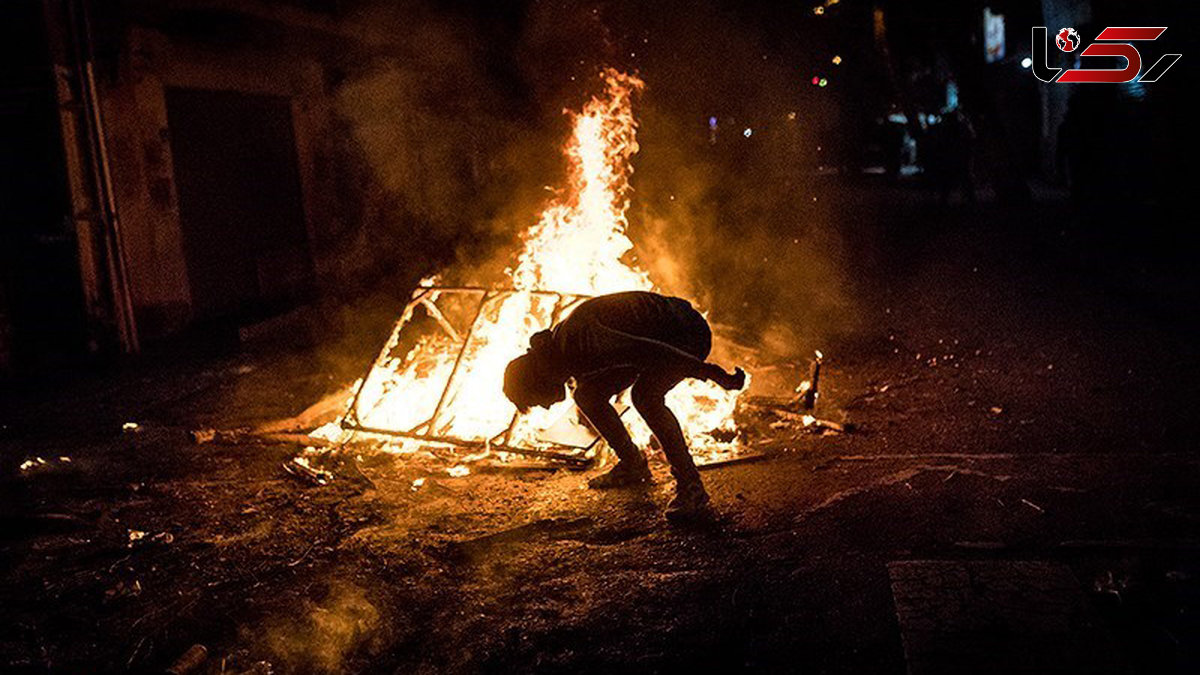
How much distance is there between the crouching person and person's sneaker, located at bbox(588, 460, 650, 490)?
0.39 metres

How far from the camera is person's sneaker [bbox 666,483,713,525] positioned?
5.11m

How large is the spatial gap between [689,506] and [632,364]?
3.00 feet

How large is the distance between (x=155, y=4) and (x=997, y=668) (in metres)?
11.3

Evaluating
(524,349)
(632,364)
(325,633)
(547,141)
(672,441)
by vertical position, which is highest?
(547,141)

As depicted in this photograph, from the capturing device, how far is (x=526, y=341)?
746 centimetres

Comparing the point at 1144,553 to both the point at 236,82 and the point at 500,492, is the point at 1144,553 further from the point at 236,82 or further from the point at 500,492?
the point at 236,82

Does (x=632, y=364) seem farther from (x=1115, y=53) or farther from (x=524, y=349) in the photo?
(x=1115, y=53)

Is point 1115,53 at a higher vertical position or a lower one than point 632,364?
higher

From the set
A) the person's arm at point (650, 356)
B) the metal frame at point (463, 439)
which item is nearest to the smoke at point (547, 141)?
the metal frame at point (463, 439)

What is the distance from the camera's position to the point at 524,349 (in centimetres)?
739

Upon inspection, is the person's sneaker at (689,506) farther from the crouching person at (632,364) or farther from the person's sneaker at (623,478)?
the person's sneaker at (623,478)

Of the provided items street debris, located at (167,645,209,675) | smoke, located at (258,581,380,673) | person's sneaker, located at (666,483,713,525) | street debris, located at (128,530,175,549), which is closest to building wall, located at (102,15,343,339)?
street debris, located at (128,530,175,549)

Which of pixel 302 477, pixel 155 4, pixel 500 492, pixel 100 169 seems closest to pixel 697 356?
pixel 500 492

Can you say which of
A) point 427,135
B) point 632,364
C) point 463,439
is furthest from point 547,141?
point 632,364
